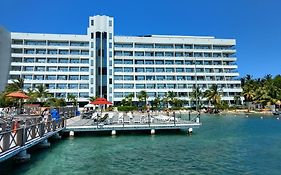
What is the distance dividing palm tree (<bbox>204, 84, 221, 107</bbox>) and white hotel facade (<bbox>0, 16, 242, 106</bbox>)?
5.39m

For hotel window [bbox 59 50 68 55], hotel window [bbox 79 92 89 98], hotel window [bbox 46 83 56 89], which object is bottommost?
hotel window [bbox 79 92 89 98]

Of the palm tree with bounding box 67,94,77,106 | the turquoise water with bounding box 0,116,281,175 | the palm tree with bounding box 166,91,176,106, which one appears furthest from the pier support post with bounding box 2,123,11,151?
the palm tree with bounding box 166,91,176,106

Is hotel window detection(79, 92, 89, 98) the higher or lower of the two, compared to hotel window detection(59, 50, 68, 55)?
lower

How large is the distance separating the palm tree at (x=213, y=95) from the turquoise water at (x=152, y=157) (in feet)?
240

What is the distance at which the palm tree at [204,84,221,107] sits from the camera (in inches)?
3829

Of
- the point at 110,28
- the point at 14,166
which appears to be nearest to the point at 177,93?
the point at 110,28

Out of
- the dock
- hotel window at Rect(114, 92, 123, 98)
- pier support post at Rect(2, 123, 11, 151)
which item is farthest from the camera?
hotel window at Rect(114, 92, 123, 98)

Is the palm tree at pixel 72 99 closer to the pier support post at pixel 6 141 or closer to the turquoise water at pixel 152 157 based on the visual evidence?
the turquoise water at pixel 152 157

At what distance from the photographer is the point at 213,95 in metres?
98.6

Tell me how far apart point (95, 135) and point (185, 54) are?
8074cm

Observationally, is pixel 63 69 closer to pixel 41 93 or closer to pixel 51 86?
pixel 51 86

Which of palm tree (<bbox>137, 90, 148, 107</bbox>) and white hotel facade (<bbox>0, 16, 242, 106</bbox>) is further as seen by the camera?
palm tree (<bbox>137, 90, 148, 107</bbox>)

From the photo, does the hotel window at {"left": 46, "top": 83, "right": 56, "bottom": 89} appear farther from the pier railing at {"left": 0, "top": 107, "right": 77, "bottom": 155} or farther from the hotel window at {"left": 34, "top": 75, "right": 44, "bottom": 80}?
the pier railing at {"left": 0, "top": 107, "right": 77, "bottom": 155}

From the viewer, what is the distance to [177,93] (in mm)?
102250
